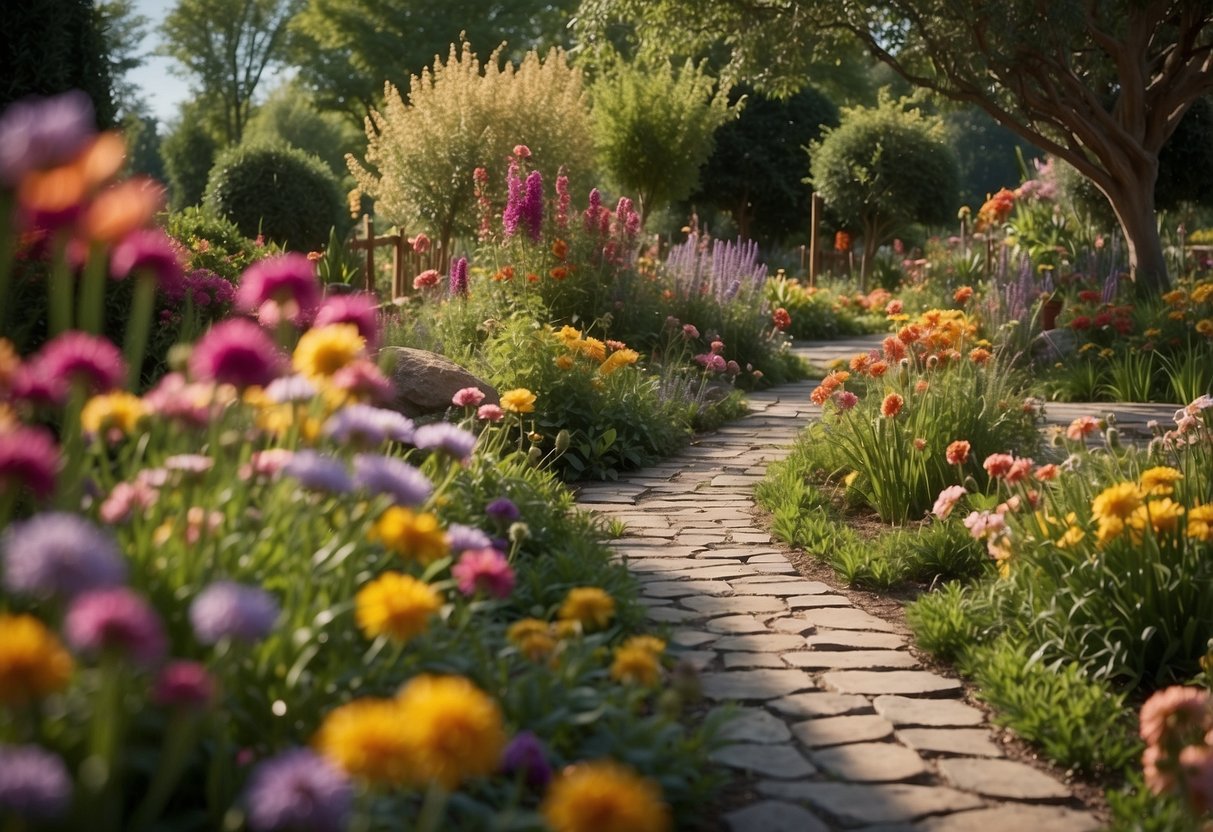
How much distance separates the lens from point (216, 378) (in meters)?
1.88

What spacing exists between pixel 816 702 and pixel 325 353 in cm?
180

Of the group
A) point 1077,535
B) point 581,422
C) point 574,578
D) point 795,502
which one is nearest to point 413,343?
point 581,422

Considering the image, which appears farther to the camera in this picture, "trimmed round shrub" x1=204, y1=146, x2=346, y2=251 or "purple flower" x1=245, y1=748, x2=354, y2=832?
"trimmed round shrub" x1=204, y1=146, x2=346, y2=251

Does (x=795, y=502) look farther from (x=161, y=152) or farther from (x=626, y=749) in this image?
(x=161, y=152)

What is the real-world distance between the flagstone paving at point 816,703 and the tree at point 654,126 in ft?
34.6

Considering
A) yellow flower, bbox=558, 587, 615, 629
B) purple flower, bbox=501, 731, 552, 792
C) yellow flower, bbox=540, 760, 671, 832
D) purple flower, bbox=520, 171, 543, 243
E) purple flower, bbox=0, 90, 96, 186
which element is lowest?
purple flower, bbox=501, 731, 552, 792

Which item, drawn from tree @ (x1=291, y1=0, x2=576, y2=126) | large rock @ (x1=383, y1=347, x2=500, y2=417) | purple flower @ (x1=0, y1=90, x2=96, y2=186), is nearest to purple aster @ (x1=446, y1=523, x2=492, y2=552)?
purple flower @ (x1=0, y1=90, x2=96, y2=186)

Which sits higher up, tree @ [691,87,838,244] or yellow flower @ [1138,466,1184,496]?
tree @ [691,87,838,244]

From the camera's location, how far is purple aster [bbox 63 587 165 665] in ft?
4.29

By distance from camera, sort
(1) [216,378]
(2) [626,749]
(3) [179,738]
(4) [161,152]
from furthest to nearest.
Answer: (4) [161,152] → (2) [626,749] → (1) [216,378] → (3) [179,738]

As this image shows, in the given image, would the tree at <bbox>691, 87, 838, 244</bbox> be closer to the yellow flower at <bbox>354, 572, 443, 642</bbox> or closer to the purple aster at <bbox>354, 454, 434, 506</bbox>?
the purple aster at <bbox>354, 454, 434, 506</bbox>

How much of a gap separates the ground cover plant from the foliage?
9.81 meters

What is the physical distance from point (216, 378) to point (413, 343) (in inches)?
220

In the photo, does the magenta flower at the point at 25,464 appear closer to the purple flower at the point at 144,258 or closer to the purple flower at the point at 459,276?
the purple flower at the point at 144,258
